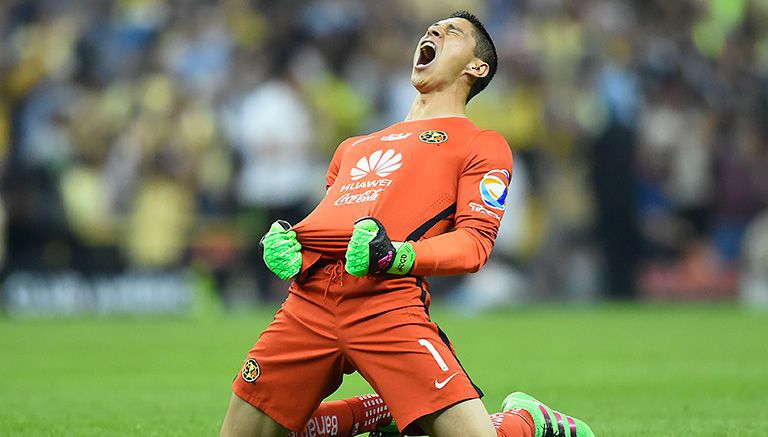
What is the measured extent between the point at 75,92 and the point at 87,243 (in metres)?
2.35

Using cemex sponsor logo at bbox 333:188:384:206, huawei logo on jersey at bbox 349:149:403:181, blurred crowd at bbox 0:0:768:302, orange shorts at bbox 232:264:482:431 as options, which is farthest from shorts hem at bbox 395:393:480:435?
blurred crowd at bbox 0:0:768:302

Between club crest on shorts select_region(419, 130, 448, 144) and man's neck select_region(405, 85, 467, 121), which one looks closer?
club crest on shorts select_region(419, 130, 448, 144)

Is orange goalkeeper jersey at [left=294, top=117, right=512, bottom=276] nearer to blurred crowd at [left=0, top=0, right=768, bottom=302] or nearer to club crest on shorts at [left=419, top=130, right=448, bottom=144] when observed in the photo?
club crest on shorts at [left=419, top=130, right=448, bottom=144]

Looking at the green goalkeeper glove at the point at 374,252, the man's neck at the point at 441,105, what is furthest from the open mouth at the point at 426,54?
the green goalkeeper glove at the point at 374,252

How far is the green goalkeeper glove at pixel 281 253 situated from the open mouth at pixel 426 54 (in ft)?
3.92

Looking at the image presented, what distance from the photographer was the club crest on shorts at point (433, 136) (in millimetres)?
6059

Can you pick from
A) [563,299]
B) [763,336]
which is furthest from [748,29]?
[763,336]

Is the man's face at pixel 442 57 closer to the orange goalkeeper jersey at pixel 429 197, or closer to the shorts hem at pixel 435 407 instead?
the orange goalkeeper jersey at pixel 429 197

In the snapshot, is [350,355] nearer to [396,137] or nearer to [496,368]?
[396,137]

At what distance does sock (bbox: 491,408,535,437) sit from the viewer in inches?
227

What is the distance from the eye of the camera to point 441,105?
20.7 feet

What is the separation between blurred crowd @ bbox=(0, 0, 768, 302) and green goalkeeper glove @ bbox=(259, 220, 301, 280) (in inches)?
468

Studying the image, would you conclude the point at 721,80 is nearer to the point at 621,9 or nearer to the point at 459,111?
the point at 621,9

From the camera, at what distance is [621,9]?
20.7 meters
